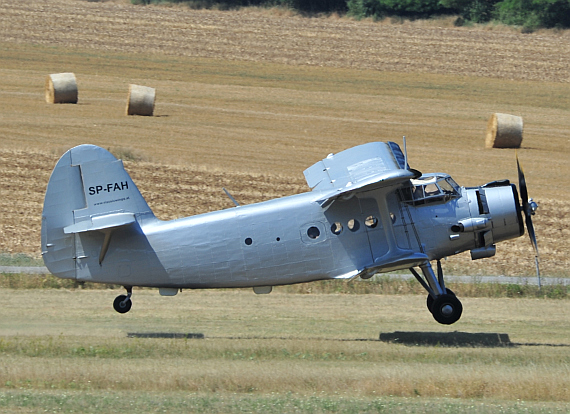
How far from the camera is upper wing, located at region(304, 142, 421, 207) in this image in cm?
1399

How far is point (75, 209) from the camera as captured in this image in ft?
47.8

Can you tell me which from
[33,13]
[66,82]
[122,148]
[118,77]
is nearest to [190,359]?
[122,148]

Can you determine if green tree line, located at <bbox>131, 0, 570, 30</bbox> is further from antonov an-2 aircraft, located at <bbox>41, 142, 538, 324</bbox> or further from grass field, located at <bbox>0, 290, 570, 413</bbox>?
antonov an-2 aircraft, located at <bbox>41, 142, 538, 324</bbox>

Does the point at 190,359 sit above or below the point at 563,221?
above

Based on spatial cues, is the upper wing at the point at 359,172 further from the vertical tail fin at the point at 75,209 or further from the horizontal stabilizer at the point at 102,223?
the vertical tail fin at the point at 75,209

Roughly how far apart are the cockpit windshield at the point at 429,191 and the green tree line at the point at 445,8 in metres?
43.7

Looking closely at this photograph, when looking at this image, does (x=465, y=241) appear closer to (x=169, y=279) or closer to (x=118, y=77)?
(x=169, y=279)

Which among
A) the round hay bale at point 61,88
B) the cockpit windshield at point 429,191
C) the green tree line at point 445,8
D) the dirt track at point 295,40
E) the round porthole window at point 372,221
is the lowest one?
the green tree line at point 445,8

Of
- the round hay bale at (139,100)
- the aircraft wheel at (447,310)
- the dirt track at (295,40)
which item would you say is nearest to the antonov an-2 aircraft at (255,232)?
the aircraft wheel at (447,310)

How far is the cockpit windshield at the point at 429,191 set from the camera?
48.7 feet

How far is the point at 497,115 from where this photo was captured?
104 feet

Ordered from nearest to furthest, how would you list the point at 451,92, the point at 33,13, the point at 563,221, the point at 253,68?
the point at 563,221
the point at 451,92
the point at 253,68
the point at 33,13

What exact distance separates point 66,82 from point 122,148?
6928 mm

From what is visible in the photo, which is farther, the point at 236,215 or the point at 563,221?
the point at 563,221
